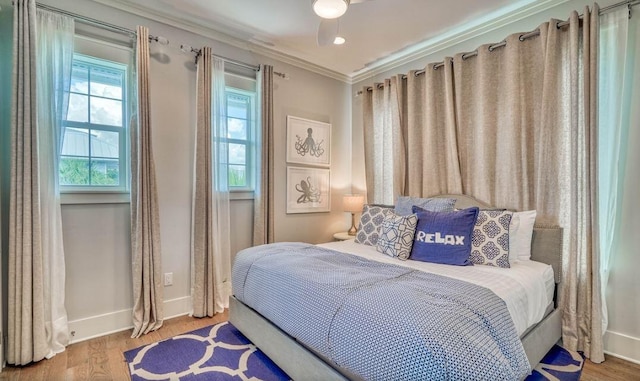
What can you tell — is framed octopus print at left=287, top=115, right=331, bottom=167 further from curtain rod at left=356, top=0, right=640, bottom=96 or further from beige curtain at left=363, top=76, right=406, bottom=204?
curtain rod at left=356, top=0, right=640, bottom=96

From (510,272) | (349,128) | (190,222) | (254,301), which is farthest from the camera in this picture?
(349,128)

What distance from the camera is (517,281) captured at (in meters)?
1.87

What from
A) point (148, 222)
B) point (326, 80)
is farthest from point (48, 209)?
point (326, 80)

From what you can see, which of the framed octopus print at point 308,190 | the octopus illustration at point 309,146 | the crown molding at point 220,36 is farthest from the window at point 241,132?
the octopus illustration at point 309,146

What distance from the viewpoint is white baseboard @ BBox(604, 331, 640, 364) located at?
7.02ft

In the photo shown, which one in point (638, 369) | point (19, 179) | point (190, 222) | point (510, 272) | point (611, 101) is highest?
point (611, 101)

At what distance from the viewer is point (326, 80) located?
407 centimetres

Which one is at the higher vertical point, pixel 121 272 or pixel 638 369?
pixel 121 272

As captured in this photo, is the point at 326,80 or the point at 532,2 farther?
the point at 326,80

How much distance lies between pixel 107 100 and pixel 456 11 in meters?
3.09

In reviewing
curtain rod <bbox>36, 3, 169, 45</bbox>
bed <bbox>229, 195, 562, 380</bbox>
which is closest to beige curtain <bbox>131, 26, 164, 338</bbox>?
curtain rod <bbox>36, 3, 169, 45</bbox>

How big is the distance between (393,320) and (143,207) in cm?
218

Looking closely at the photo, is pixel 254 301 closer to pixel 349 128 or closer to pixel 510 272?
pixel 510 272

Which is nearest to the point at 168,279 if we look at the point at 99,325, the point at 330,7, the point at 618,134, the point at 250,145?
the point at 99,325
